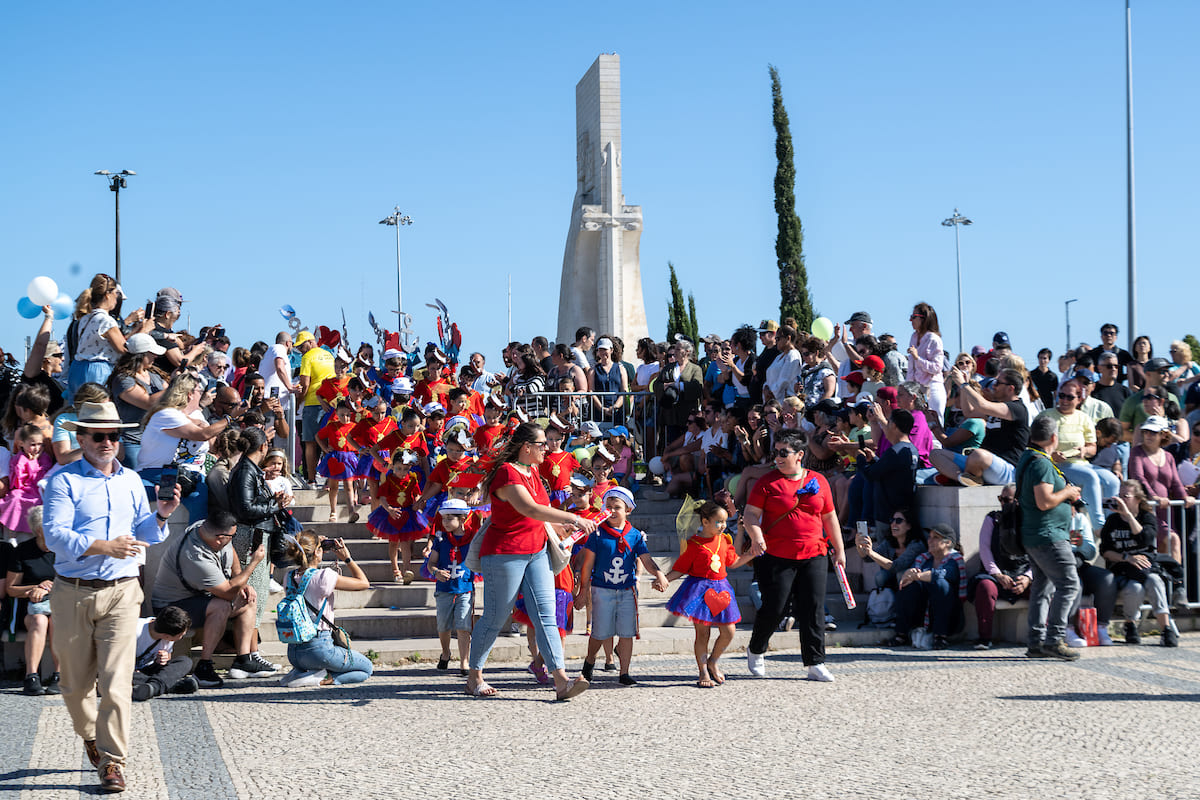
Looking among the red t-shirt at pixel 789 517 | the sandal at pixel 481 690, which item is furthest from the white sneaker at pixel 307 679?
the red t-shirt at pixel 789 517

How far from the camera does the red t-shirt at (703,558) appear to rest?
28.2 ft

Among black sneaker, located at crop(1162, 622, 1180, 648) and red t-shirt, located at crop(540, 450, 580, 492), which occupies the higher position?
red t-shirt, located at crop(540, 450, 580, 492)

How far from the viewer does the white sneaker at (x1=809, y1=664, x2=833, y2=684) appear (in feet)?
28.0

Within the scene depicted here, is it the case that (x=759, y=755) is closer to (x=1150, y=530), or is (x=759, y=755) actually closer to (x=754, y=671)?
(x=754, y=671)

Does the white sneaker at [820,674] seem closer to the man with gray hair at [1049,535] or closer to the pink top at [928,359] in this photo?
the man with gray hair at [1049,535]

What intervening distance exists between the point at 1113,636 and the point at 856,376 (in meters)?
3.43

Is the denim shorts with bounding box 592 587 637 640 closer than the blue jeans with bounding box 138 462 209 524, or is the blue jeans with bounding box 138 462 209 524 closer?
the denim shorts with bounding box 592 587 637 640

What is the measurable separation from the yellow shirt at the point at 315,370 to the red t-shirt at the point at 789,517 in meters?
7.68

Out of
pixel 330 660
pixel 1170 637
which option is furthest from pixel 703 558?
pixel 1170 637

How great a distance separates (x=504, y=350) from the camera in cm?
1928

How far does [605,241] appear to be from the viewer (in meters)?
28.3

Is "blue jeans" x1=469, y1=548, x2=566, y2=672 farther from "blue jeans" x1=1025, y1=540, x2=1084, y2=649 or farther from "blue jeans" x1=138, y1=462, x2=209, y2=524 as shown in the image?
"blue jeans" x1=1025, y1=540, x2=1084, y2=649

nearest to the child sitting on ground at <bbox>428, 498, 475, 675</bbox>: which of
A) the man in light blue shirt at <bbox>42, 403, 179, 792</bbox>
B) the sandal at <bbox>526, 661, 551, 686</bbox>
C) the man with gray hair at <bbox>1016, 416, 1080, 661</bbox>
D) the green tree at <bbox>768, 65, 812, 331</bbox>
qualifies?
the sandal at <bbox>526, 661, 551, 686</bbox>

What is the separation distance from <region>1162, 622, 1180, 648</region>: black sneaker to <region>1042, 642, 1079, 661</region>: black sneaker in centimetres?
106
